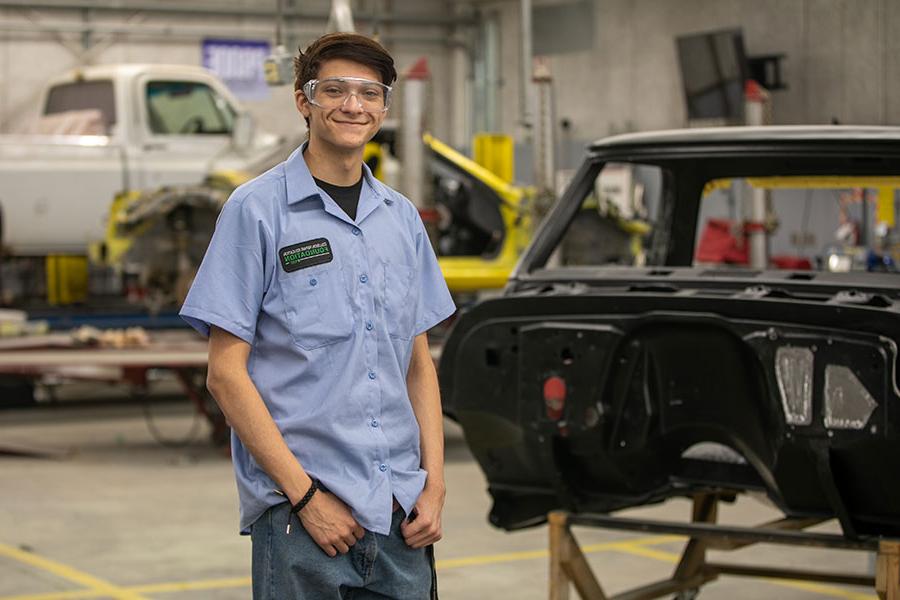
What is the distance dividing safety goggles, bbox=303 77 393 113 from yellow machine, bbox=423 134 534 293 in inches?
435

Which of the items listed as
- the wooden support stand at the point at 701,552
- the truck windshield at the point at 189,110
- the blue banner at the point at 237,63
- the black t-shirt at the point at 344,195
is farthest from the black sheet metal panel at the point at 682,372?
the blue banner at the point at 237,63

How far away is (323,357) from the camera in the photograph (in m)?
2.79

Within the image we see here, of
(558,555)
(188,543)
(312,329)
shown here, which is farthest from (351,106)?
(188,543)

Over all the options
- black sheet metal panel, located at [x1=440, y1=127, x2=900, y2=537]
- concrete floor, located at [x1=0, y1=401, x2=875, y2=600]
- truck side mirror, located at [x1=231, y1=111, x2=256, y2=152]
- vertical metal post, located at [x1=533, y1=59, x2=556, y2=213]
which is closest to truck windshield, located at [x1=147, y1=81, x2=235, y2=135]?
truck side mirror, located at [x1=231, y1=111, x2=256, y2=152]

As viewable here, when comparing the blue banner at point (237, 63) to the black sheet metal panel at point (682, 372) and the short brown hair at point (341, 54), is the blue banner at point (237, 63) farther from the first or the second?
the short brown hair at point (341, 54)

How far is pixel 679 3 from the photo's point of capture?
2544 centimetres

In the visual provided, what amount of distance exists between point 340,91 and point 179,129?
12.8 metres

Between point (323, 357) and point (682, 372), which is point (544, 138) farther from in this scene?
point (323, 357)

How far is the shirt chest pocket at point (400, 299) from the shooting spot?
2898 mm

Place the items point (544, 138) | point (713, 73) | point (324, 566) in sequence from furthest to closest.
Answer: point (713, 73), point (544, 138), point (324, 566)

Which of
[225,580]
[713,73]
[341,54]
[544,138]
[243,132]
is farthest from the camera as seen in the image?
[713,73]

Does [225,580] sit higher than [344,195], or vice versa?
[344,195]

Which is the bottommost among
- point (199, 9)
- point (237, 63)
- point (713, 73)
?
point (713, 73)

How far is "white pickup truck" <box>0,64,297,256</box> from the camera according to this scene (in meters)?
14.9
